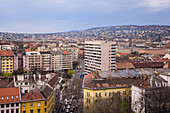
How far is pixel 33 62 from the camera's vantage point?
106 m

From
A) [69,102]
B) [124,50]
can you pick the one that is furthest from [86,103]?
[124,50]

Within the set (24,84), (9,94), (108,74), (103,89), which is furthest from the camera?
(108,74)

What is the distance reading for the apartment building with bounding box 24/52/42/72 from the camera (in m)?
104

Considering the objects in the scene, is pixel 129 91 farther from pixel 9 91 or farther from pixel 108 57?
pixel 108 57

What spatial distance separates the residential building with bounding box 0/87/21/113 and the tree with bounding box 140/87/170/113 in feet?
74.6

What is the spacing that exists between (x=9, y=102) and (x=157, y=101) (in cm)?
2617

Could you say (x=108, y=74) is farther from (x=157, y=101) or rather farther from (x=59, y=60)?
(x=59, y=60)

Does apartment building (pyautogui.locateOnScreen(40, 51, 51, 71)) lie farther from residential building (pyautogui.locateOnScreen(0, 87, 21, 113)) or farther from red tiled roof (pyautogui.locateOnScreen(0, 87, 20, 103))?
residential building (pyautogui.locateOnScreen(0, 87, 21, 113))

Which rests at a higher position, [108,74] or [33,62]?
[33,62]

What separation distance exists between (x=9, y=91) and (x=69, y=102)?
2175cm

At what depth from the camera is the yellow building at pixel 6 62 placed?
311ft

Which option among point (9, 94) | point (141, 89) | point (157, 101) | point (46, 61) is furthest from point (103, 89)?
point (46, 61)

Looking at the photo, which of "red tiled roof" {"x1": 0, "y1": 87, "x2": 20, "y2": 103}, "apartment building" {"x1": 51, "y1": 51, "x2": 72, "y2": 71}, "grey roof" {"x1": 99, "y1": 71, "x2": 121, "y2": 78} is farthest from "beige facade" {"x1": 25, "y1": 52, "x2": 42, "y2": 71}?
"red tiled roof" {"x1": 0, "y1": 87, "x2": 20, "y2": 103}

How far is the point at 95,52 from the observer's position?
83688 millimetres
